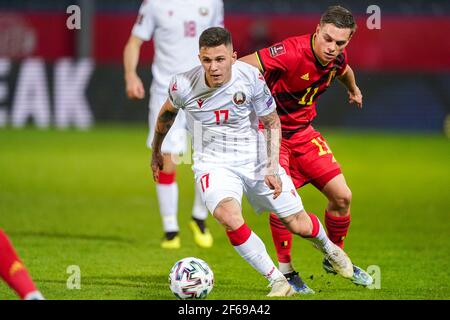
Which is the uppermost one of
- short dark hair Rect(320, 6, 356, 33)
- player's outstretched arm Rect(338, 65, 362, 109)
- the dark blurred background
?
short dark hair Rect(320, 6, 356, 33)

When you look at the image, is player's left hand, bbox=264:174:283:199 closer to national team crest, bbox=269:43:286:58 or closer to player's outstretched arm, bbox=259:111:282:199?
player's outstretched arm, bbox=259:111:282:199

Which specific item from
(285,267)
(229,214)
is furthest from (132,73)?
(229,214)

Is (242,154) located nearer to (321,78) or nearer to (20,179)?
(321,78)

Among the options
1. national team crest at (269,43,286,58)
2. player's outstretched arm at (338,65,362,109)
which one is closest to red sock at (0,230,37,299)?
national team crest at (269,43,286,58)

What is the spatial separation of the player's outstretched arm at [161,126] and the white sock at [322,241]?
120cm

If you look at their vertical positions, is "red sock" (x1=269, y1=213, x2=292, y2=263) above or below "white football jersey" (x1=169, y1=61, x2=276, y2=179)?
below

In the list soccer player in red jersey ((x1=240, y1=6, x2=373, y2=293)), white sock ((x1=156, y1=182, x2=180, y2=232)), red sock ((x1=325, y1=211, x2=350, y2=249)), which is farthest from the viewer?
white sock ((x1=156, y1=182, x2=180, y2=232))

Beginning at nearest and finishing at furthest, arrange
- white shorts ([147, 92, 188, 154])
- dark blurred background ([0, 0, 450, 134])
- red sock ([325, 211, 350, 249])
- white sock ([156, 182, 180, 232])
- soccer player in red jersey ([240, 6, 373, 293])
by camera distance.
Result: soccer player in red jersey ([240, 6, 373, 293]) → red sock ([325, 211, 350, 249]) → white sock ([156, 182, 180, 232]) → white shorts ([147, 92, 188, 154]) → dark blurred background ([0, 0, 450, 134])

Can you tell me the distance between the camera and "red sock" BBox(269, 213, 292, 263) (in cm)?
713

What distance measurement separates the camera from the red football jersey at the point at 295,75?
7000 millimetres

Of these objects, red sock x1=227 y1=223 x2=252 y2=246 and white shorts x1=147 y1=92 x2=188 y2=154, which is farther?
white shorts x1=147 y1=92 x2=188 y2=154

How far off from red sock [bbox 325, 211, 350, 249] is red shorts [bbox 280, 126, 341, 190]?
0.85ft

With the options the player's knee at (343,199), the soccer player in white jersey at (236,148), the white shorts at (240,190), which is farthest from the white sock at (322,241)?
the player's knee at (343,199)

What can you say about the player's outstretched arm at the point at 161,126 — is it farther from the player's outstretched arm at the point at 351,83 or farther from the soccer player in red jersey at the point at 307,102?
the player's outstretched arm at the point at 351,83
